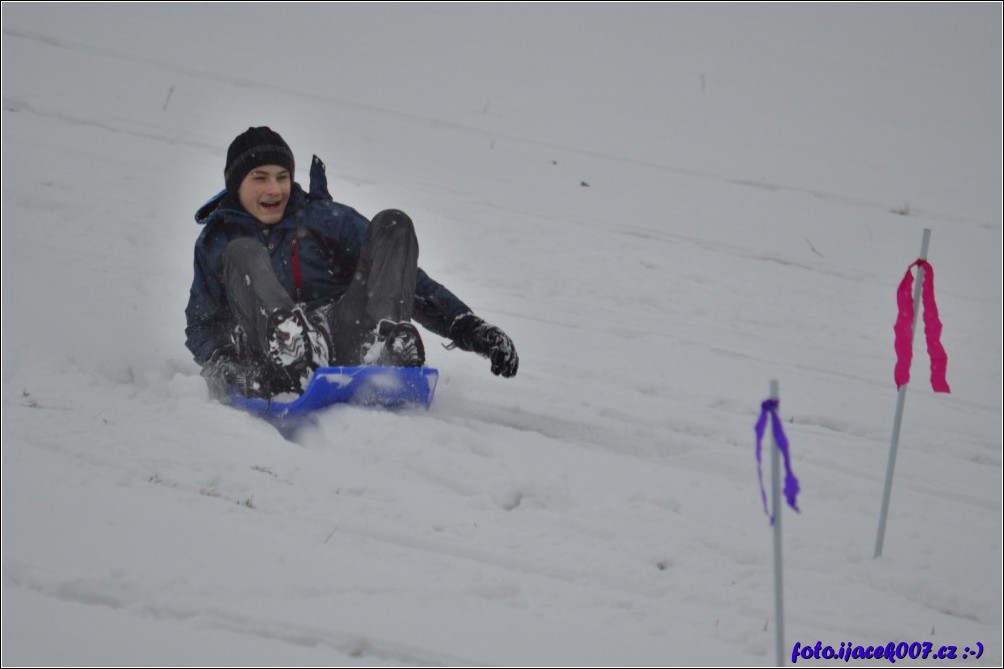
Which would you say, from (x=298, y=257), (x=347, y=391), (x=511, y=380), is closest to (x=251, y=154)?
(x=298, y=257)

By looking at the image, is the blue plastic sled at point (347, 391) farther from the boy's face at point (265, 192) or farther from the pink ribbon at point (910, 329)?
the pink ribbon at point (910, 329)

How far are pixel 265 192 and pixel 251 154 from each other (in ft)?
0.47

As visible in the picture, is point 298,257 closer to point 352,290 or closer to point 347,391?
point 352,290

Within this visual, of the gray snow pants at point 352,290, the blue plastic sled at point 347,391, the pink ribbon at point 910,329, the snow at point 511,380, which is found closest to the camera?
the snow at point 511,380

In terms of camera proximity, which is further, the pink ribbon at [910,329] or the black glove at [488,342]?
the black glove at [488,342]

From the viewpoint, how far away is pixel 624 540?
Result: 2.84 m

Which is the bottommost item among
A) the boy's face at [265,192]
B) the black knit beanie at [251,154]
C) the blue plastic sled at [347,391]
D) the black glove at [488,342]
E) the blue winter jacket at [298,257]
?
the blue plastic sled at [347,391]

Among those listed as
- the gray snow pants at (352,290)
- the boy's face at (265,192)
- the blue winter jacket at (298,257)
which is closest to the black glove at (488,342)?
the blue winter jacket at (298,257)

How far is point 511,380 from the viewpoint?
4.26 metres

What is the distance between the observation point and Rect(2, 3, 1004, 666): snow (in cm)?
237

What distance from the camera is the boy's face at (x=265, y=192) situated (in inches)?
145

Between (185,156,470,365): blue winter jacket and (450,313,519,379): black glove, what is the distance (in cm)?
7

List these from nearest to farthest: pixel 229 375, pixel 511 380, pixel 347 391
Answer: pixel 347 391
pixel 229 375
pixel 511 380

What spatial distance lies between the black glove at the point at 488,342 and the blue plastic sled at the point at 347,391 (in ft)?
0.94
